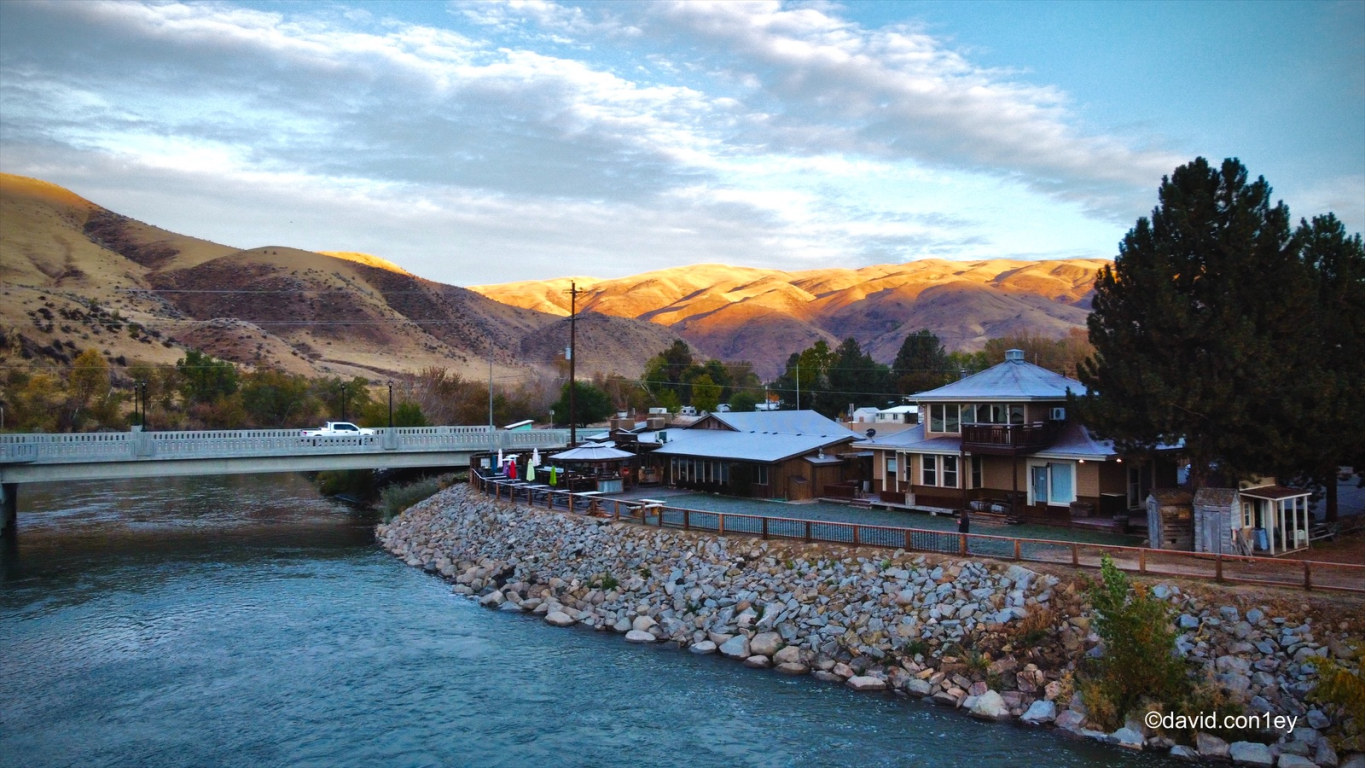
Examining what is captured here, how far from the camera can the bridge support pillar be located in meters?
40.8

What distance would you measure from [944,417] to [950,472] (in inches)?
102

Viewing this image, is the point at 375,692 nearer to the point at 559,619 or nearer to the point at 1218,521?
the point at 559,619

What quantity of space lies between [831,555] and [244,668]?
1667cm

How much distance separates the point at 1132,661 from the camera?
57.7ft

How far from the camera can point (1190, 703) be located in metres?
17.2

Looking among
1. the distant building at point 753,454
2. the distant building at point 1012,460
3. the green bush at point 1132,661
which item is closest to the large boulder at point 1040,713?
the green bush at point 1132,661

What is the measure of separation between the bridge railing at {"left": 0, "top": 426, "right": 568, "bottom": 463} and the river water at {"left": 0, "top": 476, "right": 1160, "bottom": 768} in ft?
22.6

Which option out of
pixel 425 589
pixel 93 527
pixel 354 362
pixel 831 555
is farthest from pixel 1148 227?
pixel 354 362

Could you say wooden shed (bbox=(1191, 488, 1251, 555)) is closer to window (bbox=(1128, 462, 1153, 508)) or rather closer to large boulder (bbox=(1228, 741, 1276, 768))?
window (bbox=(1128, 462, 1153, 508))

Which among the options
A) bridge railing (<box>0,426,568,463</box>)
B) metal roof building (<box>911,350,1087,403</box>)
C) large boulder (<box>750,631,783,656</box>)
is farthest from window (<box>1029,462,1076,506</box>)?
bridge railing (<box>0,426,568,463</box>)

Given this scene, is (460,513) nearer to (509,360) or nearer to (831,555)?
(831,555)

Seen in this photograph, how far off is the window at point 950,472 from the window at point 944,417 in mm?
1571

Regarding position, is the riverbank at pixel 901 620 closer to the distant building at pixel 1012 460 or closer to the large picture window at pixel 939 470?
the distant building at pixel 1012 460

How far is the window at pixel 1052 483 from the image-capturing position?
30.7 m
